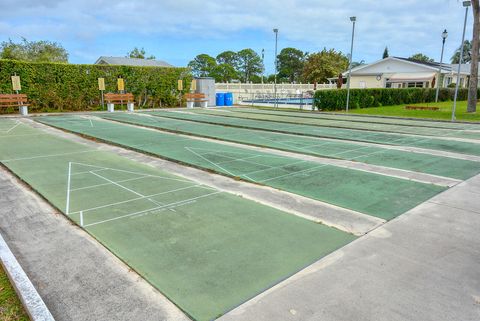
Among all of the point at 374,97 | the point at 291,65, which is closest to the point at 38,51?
the point at 374,97

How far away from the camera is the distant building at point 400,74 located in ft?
134

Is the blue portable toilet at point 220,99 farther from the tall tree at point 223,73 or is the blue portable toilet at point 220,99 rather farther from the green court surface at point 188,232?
the tall tree at point 223,73

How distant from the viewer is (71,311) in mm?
2975

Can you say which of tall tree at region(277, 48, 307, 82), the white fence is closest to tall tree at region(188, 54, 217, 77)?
tall tree at region(277, 48, 307, 82)

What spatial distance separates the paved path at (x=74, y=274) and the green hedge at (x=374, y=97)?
22173 mm

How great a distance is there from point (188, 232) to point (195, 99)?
23.7 m

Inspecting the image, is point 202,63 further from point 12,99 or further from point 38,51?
point 12,99

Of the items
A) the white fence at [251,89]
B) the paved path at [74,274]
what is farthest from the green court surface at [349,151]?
the white fence at [251,89]

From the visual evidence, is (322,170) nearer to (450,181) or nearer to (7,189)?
(450,181)

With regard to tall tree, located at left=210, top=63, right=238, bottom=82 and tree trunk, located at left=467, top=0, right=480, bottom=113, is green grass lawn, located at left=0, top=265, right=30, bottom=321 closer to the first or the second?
tree trunk, located at left=467, top=0, right=480, bottom=113

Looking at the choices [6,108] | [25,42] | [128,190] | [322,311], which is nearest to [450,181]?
[322,311]

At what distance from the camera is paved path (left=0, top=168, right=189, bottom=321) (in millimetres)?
2980

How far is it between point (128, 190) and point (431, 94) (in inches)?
1337

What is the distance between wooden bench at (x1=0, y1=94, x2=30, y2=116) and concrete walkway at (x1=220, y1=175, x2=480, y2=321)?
69.6ft
